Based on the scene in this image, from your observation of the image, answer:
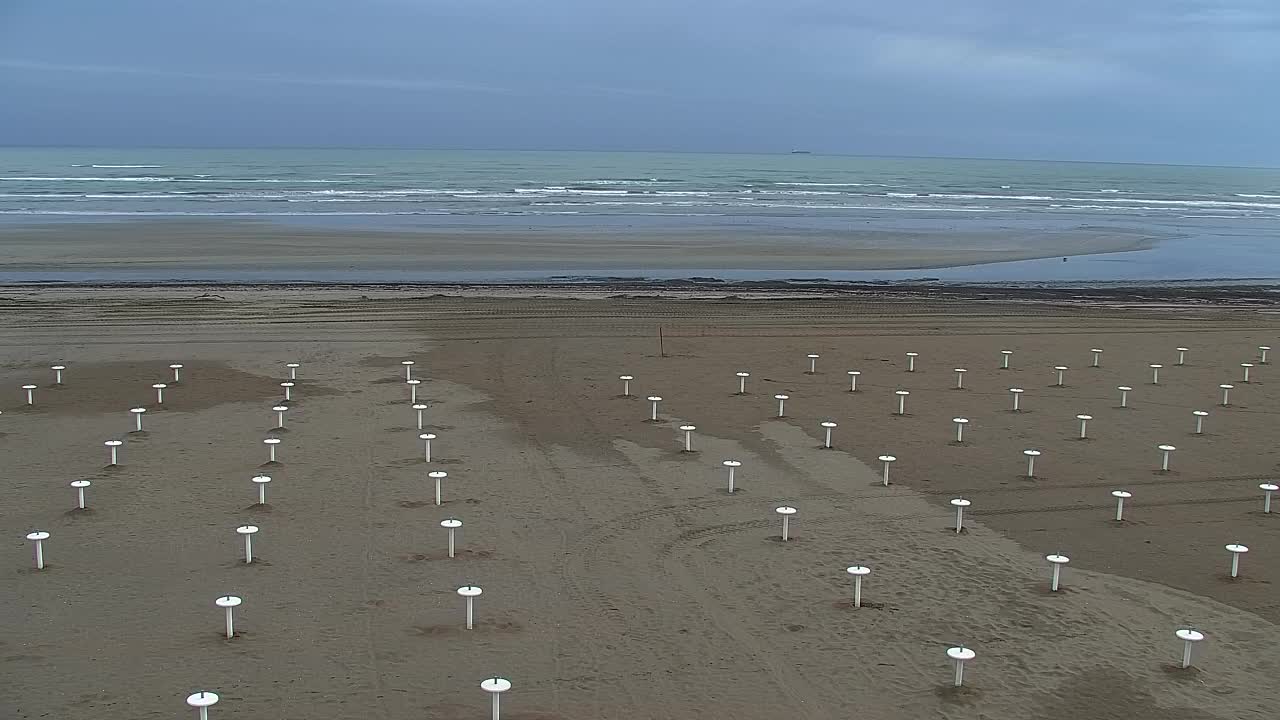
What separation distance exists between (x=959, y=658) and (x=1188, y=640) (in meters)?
1.81

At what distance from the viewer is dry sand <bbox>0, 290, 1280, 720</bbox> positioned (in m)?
7.26

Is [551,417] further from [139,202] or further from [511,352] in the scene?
[139,202]

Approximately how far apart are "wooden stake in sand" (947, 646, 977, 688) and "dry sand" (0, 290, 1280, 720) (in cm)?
19

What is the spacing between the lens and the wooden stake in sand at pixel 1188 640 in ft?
24.2

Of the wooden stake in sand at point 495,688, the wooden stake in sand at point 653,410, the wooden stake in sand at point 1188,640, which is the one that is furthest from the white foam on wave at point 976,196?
the wooden stake in sand at point 495,688

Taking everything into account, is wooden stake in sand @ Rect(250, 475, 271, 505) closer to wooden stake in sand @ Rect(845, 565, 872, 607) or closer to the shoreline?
wooden stake in sand @ Rect(845, 565, 872, 607)

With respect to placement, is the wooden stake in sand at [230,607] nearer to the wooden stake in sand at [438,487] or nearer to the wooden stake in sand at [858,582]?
the wooden stake in sand at [438,487]

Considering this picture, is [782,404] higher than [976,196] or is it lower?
lower

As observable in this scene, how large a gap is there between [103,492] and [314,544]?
9.51ft

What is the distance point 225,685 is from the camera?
704cm

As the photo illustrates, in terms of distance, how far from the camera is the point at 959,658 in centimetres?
699

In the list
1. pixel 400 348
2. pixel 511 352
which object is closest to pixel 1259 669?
pixel 511 352

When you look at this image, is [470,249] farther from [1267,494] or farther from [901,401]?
[1267,494]

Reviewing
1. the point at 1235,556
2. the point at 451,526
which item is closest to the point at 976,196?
the point at 1235,556
